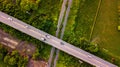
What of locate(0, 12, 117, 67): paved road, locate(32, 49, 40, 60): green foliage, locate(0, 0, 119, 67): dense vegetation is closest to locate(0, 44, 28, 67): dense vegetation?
locate(0, 0, 119, 67): dense vegetation

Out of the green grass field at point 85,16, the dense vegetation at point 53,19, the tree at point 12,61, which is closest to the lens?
the tree at point 12,61

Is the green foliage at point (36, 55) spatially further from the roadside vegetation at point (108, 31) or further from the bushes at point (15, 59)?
the roadside vegetation at point (108, 31)

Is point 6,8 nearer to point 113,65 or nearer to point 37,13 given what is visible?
point 37,13

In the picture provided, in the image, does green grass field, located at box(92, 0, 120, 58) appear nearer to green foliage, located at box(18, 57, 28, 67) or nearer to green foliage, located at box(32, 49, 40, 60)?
green foliage, located at box(32, 49, 40, 60)

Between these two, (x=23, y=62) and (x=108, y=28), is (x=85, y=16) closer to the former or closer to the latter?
(x=108, y=28)

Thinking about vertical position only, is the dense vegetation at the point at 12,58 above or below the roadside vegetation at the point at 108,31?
below

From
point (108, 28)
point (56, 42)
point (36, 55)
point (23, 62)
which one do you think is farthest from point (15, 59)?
point (108, 28)

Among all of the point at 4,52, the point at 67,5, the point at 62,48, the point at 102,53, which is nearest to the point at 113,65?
the point at 102,53

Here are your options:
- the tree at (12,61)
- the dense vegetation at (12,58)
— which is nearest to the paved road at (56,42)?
the dense vegetation at (12,58)
